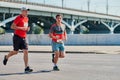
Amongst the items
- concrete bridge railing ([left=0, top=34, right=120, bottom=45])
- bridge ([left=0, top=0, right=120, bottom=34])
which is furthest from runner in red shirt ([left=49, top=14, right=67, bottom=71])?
bridge ([left=0, top=0, right=120, bottom=34])

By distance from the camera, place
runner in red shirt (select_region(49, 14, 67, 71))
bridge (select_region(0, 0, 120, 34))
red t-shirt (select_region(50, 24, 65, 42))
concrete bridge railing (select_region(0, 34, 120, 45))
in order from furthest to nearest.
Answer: bridge (select_region(0, 0, 120, 34)) → concrete bridge railing (select_region(0, 34, 120, 45)) → red t-shirt (select_region(50, 24, 65, 42)) → runner in red shirt (select_region(49, 14, 67, 71))

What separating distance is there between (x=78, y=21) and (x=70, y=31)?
746cm

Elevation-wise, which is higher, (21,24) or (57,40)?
(21,24)

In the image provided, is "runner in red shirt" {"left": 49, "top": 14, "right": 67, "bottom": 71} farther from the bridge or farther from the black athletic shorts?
the bridge

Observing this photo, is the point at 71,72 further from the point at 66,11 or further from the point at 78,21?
the point at 78,21

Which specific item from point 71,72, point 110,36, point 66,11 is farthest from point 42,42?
point 66,11

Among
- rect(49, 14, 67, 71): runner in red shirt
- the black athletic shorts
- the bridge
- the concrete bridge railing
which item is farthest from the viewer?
the bridge

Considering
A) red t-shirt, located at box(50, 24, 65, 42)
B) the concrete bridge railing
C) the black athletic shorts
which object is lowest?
the concrete bridge railing

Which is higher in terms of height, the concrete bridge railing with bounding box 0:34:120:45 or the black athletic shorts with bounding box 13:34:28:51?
the black athletic shorts with bounding box 13:34:28:51

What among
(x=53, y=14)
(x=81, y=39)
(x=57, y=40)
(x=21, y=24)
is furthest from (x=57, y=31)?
(x=53, y=14)

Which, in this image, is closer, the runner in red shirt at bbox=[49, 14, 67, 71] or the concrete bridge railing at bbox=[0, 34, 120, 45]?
the runner in red shirt at bbox=[49, 14, 67, 71]

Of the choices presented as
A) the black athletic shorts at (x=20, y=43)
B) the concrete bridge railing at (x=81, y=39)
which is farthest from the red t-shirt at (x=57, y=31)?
the concrete bridge railing at (x=81, y=39)

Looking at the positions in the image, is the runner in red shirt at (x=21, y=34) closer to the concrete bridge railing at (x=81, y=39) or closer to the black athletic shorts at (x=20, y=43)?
the black athletic shorts at (x=20, y=43)

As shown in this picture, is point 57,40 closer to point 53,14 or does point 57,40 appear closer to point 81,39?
point 81,39
